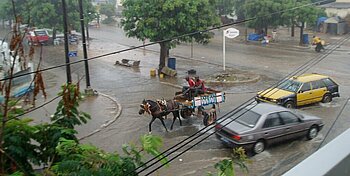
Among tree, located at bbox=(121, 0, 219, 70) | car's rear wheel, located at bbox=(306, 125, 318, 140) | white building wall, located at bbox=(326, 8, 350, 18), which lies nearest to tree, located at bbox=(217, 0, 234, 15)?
white building wall, located at bbox=(326, 8, 350, 18)

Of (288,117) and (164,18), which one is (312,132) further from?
(164,18)

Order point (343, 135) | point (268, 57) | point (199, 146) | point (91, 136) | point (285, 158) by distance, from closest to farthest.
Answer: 1. point (343, 135)
2. point (285, 158)
3. point (199, 146)
4. point (91, 136)
5. point (268, 57)

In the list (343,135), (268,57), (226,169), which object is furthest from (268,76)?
(343,135)

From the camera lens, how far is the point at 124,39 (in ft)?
133

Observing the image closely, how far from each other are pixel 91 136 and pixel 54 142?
25.2 ft

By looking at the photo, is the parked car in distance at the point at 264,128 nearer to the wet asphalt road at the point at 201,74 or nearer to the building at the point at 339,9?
the wet asphalt road at the point at 201,74

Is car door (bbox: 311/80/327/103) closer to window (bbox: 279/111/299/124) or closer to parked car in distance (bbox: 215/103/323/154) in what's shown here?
parked car in distance (bbox: 215/103/323/154)

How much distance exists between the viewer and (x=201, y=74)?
23.0 m

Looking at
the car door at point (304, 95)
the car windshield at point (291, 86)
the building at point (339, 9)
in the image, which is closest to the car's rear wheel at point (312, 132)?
the car door at point (304, 95)

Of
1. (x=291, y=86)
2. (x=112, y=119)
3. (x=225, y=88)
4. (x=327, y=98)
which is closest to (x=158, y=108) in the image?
(x=112, y=119)

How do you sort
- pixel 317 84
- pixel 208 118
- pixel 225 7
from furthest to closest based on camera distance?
pixel 225 7
pixel 317 84
pixel 208 118

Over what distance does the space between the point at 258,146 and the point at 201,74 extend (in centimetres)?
1191

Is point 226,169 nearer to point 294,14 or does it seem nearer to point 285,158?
point 285,158

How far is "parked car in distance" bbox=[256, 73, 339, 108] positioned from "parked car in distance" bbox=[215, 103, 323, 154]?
3161mm
